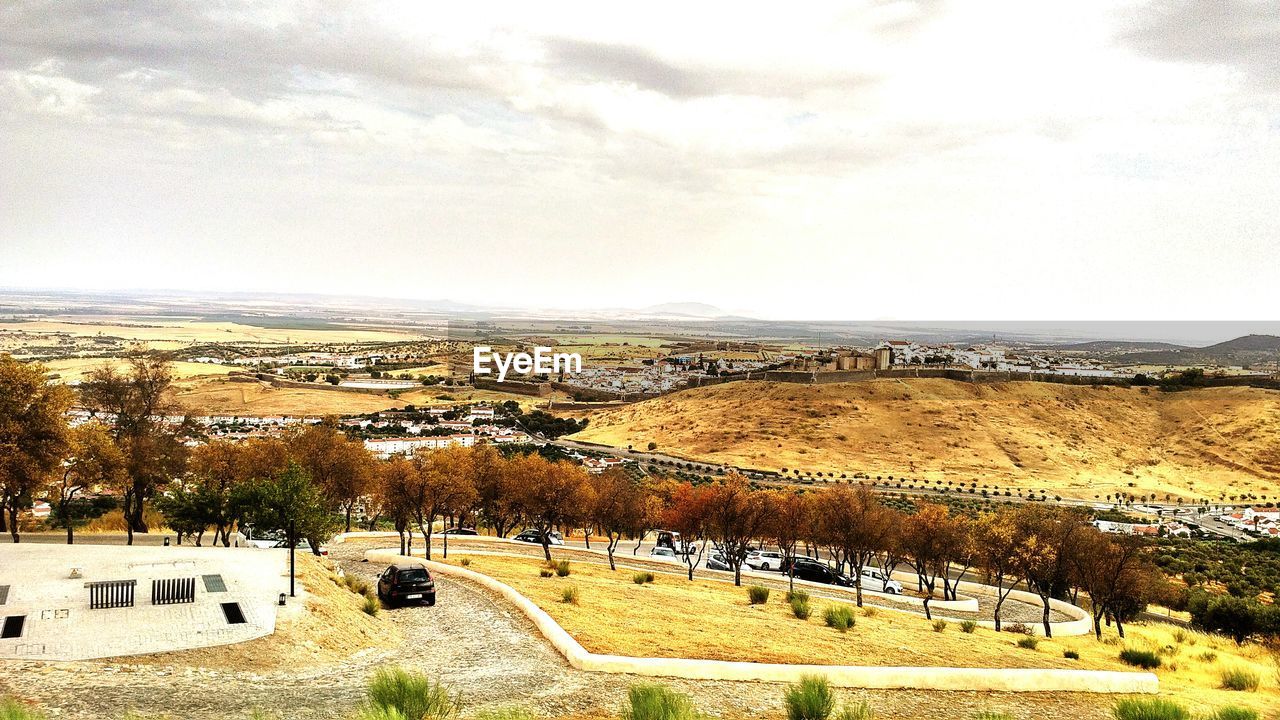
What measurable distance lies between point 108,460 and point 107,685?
18.9 meters

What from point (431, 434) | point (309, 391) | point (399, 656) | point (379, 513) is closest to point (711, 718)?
point (399, 656)

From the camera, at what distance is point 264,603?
1511cm

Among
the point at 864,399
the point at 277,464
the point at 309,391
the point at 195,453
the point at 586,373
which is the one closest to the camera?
the point at 277,464

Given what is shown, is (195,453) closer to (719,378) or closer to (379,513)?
(379,513)

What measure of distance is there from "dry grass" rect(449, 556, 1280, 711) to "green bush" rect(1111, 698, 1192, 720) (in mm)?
3556

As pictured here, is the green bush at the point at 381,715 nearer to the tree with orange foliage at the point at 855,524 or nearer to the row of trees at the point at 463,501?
the row of trees at the point at 463,501

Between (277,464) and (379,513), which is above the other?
(277,464)

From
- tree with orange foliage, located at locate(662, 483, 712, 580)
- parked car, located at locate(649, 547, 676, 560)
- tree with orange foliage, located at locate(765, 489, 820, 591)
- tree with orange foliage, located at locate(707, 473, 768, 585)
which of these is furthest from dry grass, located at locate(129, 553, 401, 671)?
tree with orange foliage, located at locate(662, 483, 712, 580)

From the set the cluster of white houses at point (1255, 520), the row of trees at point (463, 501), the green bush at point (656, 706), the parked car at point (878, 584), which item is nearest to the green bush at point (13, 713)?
the green bush at point (656, 706)

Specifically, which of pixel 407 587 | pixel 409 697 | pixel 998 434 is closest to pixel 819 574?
pixel 407 587

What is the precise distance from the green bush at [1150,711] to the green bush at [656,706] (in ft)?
22.2

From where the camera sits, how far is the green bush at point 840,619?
768 inches

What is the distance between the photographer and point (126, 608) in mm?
14219

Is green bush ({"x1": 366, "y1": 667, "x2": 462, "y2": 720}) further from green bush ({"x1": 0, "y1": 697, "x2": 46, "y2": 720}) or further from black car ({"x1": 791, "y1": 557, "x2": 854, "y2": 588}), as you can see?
black car ({"x1": 791, "y1": 557, "x2": 854, "y2": 588})
